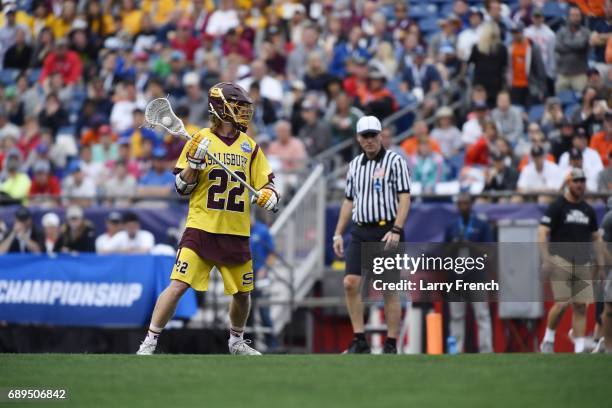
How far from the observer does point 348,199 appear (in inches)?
459

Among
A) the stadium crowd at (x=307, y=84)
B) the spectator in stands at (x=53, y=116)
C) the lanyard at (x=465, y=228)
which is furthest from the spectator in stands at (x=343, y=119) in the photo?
the spectator in stands at (x=53, y=116)

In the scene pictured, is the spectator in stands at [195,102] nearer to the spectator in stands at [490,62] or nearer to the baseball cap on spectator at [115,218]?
the baseball cap on spectator at [115,218]

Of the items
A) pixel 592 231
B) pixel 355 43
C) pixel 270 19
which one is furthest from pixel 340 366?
pixel 270 19

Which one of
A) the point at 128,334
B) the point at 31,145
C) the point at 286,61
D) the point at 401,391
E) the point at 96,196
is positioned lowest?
the point at 401,391

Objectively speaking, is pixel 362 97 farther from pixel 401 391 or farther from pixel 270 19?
pixel 401 391

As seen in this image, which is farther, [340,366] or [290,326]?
[290,326]

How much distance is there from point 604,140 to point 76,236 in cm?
677

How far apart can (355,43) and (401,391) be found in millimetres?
12753

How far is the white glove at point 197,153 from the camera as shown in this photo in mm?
9594

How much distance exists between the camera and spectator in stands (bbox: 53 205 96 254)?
16.8 meters

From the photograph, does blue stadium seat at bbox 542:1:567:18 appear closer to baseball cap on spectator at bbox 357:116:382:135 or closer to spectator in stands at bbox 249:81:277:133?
spectator in stands at bbox 249:81:277:133

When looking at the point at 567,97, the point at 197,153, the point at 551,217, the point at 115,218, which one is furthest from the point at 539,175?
the point at 197,153

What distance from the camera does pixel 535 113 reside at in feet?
55.8

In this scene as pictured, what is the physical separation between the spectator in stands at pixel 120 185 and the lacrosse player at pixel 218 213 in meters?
7.46
